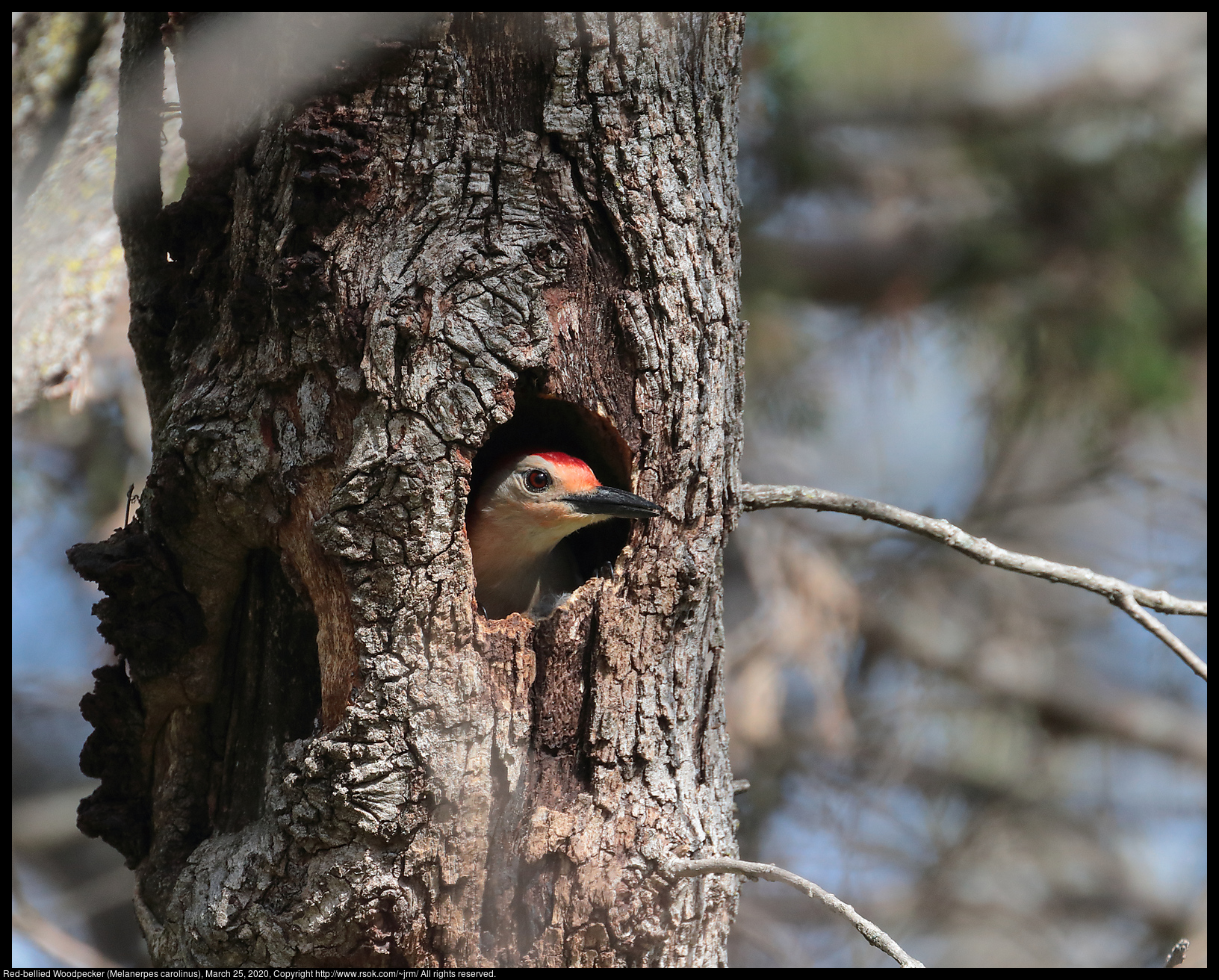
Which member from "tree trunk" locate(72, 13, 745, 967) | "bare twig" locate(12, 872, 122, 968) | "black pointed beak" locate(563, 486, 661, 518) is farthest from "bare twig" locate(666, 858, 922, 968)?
"bare twig" locate(12, 872, 122, 968)

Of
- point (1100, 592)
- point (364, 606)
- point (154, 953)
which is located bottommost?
point (154, 953)

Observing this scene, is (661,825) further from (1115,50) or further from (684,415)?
(1115,50)

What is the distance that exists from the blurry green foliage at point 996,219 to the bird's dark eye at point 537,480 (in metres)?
2.66

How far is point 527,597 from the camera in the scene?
13.4 feet

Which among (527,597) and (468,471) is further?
(527,597)

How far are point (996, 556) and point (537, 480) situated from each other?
158cm

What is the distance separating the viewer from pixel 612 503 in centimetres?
300

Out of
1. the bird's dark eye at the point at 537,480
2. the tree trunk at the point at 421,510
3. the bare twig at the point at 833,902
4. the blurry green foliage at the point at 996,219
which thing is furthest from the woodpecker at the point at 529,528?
the blurry green foliage at the point at 996,219

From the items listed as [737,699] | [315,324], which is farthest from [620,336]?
[737,699]

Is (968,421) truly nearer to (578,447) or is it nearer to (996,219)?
(996,219)

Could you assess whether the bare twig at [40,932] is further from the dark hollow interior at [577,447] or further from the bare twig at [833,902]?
the bare twig at [833,902]

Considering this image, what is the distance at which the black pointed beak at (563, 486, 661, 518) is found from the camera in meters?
2.82

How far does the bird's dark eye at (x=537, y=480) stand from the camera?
143 inches

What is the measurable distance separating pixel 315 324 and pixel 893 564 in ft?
16.7
